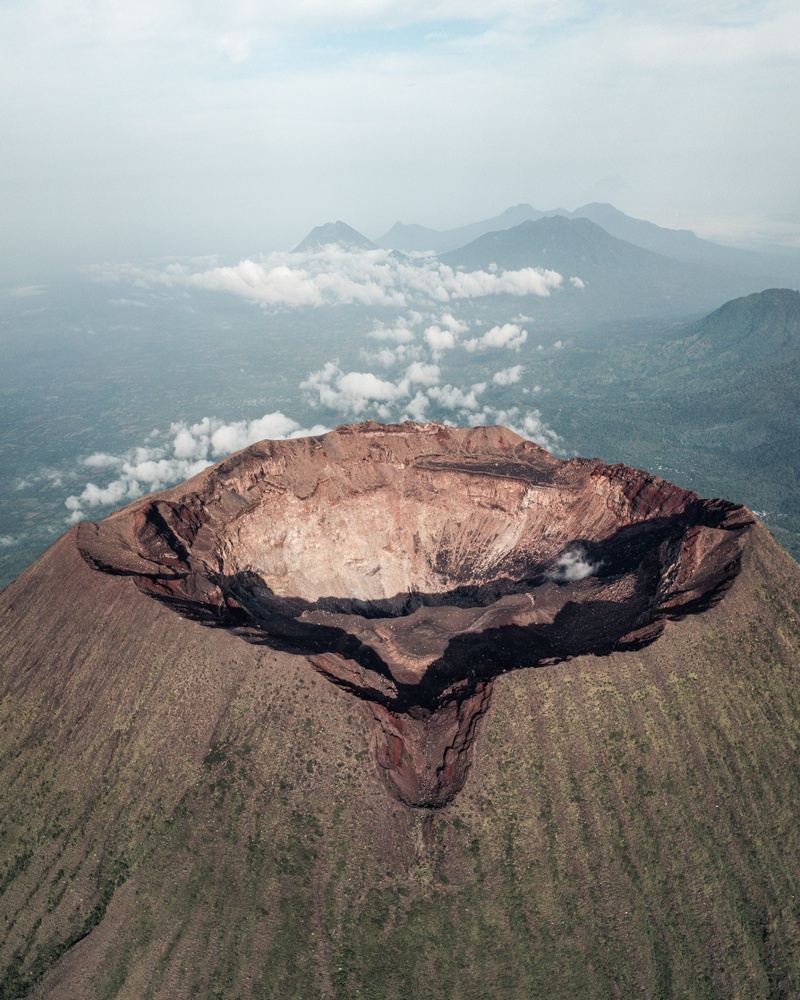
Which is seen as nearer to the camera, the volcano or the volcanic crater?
the volcano

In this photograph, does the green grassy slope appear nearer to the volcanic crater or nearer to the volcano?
the volcano

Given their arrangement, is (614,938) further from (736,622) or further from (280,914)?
(736,622)

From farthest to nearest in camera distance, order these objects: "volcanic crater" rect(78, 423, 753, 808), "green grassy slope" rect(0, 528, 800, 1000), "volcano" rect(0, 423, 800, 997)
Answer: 1. "volcanic crater" rect(78, 423, 753, 808)
2. "volcano" rect(0, 423, 800, 997)
3. "green grassy slope" rect(0, 528, 800, 1000)

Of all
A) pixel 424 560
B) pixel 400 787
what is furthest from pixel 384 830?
pixel 424 560

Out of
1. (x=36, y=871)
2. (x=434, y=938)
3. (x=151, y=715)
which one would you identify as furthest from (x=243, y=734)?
(x=434, y=938)

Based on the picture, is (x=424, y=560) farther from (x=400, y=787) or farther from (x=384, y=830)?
(x=384, y=830)

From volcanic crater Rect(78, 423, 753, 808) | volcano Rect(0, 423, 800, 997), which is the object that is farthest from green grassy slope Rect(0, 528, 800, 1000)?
volcanic crater Rect(78, 423, 753, 808)
